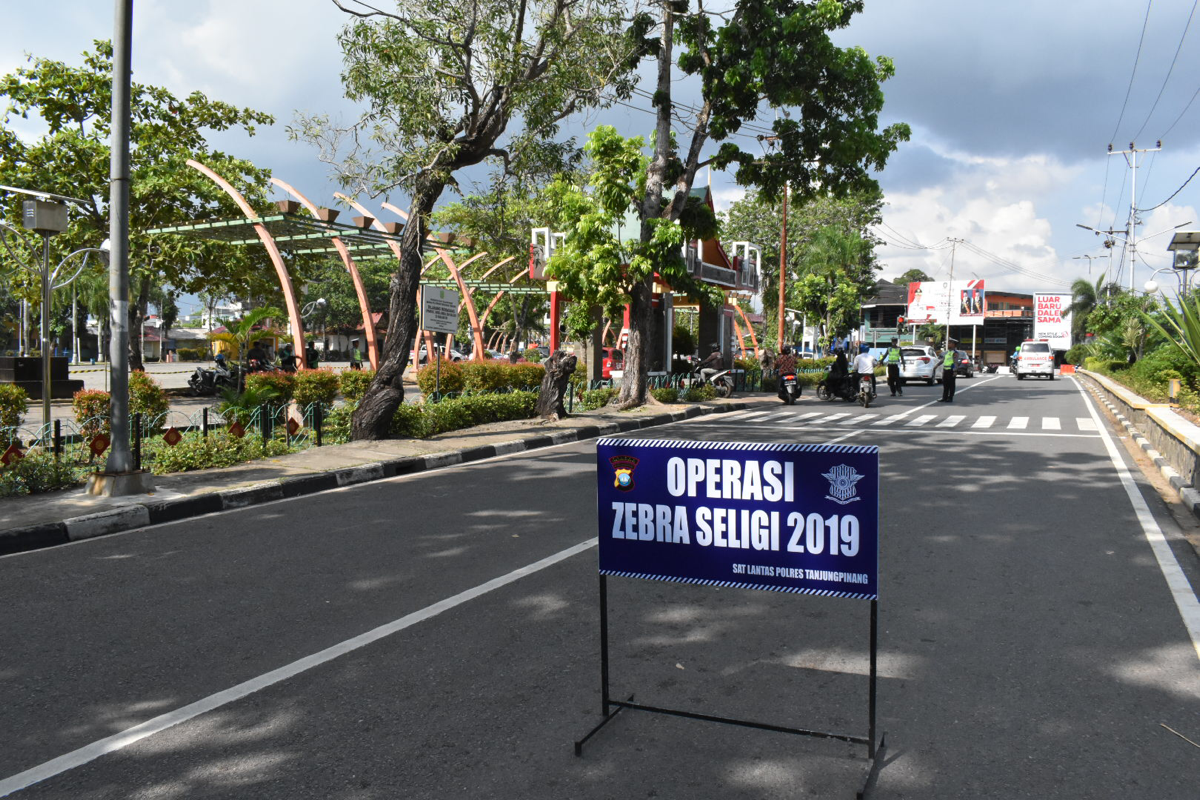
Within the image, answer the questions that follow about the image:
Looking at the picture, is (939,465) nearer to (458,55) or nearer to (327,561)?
(327,561)

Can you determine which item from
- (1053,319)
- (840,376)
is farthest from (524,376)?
(1053,319)

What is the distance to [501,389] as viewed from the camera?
18875 mm

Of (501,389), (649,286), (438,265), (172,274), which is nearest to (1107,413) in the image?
(649,286)

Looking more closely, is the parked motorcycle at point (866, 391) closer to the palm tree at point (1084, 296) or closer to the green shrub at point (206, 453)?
the green shrub at point (206, 453)

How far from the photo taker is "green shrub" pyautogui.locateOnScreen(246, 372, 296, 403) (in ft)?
44.1

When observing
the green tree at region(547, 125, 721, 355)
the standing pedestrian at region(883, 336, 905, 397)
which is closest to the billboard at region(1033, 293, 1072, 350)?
the standing pedestrian at region(883, 336, 905, 397)

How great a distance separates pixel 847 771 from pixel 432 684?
1.86 metres

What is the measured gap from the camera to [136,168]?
2370 cm

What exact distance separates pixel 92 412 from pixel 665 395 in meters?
13.1

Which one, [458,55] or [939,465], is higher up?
[458,55]

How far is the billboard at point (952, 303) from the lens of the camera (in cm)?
6412

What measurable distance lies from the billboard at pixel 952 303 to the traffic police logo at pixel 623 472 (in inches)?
2561

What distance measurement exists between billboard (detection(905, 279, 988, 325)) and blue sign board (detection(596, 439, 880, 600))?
213 ft

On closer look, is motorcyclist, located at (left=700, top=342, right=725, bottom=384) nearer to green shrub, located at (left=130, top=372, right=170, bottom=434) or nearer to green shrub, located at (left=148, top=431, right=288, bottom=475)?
green shrub, located at (left=130, top=372, right=170, bottom=434)
